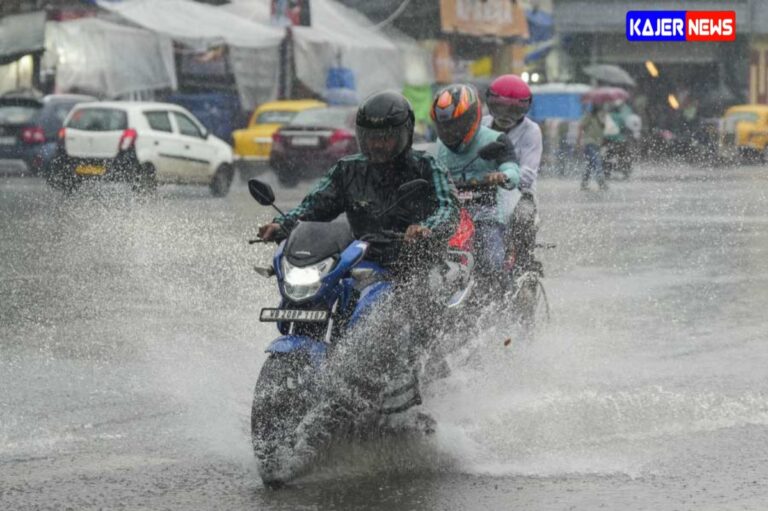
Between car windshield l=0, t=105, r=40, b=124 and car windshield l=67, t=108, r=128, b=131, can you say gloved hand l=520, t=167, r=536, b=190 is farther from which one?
car windshield l=0, t=105, r=40, b=124

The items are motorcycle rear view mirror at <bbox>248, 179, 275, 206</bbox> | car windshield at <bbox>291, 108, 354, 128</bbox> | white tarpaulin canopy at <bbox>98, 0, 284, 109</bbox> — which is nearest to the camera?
motorcycle rear view mirror at <bbox>248, 179, 275, 206</bbox>

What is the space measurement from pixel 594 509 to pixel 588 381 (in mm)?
2759

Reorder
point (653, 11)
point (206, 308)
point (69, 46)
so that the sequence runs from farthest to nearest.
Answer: point (653, 11) < point (69, 46) < point (206, 308)

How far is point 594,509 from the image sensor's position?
5.41 metres

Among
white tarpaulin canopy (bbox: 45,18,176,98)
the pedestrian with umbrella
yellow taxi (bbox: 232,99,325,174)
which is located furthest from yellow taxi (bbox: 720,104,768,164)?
white tarpaulin canopy (bbox: 45,18,176,98)

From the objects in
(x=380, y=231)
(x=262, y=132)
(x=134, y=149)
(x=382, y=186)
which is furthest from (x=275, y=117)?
(x=380, y=231)

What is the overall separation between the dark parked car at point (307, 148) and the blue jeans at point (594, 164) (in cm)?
400

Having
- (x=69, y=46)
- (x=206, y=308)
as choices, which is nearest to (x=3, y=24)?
(x=69, y=46)

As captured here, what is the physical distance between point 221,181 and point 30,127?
4329mm

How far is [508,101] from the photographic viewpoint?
950cm

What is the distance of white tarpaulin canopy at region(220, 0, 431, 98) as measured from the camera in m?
36.0

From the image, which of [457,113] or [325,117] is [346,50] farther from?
[457,113]

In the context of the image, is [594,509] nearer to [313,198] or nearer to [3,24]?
A: [313,198]

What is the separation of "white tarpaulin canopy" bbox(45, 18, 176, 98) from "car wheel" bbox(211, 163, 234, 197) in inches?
243
